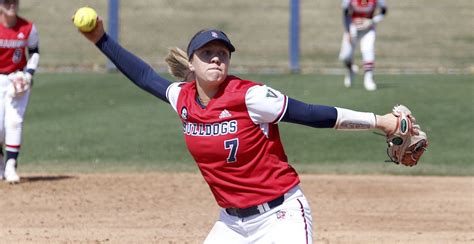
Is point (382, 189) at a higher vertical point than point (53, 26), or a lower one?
higher

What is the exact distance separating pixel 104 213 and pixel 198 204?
1107mm

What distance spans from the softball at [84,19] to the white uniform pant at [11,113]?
555 centimetres

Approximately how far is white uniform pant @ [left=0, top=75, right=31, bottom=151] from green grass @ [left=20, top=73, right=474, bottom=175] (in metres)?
1.41

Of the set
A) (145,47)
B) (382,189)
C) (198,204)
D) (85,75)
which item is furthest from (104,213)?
(145,47)

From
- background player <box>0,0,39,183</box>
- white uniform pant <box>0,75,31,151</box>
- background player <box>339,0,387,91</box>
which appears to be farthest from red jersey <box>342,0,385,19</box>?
white uniform pant <box>0,75,31,151</box>

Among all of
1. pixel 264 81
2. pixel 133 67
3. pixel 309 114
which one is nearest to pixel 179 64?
pixel 133 67

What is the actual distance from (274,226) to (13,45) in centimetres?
645

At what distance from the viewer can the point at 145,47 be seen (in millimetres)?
25938

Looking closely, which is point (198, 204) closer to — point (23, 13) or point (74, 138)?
point (74, 138)

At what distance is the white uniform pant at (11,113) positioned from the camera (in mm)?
11297

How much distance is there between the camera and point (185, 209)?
10273 millimetres

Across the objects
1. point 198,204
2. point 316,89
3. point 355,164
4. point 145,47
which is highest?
point 198,204

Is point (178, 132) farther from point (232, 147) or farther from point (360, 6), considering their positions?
point (232, 147)

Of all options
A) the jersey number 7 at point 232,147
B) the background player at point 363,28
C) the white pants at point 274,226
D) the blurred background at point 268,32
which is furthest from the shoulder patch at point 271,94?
the blurred background at point 268,32
